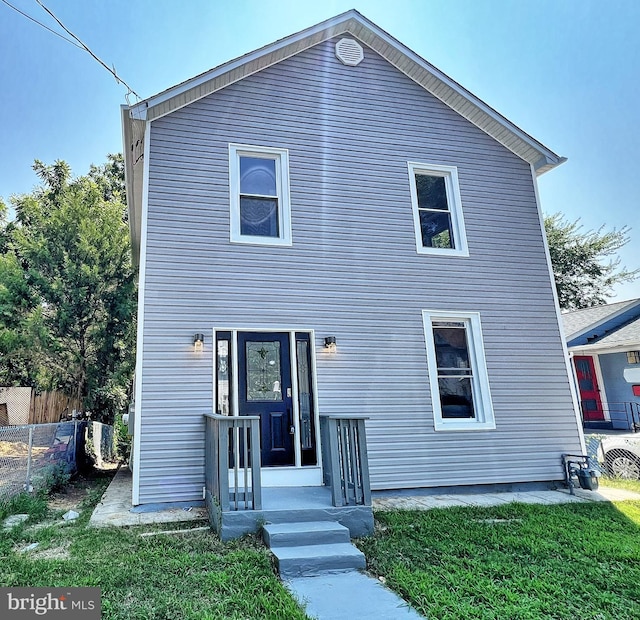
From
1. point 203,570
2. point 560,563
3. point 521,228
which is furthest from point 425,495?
point 521,228

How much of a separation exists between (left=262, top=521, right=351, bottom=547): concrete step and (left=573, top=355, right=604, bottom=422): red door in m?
12.7

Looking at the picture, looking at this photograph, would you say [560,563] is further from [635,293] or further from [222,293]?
[635,293]

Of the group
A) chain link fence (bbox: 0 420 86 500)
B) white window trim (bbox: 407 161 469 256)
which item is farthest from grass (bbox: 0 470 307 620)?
white window trim (bbox: 407 161 469 256)

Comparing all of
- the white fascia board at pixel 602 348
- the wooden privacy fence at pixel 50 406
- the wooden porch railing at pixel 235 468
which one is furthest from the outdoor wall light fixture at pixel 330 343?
the white fascia board at pixel 602 348

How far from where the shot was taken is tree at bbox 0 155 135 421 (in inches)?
321

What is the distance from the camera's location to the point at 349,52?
7.53 m

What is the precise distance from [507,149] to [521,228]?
1573 millimetres

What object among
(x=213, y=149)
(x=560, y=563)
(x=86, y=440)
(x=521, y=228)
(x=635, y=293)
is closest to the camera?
(x=560, y=563)

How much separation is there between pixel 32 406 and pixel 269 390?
631cm

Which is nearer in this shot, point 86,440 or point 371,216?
point 371,216

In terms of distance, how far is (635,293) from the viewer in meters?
22.8

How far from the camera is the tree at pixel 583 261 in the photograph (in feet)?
74.3

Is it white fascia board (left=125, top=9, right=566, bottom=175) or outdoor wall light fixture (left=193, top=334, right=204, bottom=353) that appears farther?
white fascia board (left=125, top=9, right=566, bottom=175)

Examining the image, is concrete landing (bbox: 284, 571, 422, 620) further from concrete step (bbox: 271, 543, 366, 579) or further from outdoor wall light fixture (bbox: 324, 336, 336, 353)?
outdoor wall light fixture (bbox: 324, 336, 336, 353)
